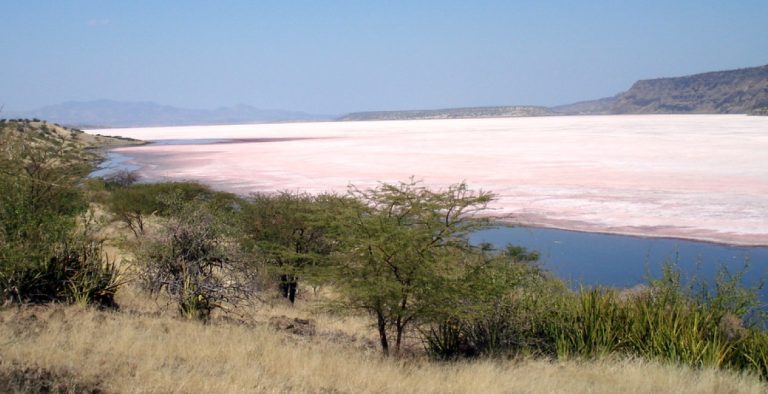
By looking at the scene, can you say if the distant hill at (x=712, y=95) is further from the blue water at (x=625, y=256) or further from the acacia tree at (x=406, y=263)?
the acacia tree at (x=406, y=263)

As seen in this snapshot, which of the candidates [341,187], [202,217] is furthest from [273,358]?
[341,187]

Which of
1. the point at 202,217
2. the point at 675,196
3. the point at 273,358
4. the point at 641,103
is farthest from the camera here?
the point at 641,103

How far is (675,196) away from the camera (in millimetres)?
26219

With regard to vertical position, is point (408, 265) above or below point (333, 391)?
above

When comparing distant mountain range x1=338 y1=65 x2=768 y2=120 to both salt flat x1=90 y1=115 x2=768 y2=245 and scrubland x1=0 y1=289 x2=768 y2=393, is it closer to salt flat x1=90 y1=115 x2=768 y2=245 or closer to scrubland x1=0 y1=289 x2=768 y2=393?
salt flat x1=90 y1=115 x2=768 y2=245

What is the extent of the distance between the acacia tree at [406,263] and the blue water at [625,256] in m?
6.84

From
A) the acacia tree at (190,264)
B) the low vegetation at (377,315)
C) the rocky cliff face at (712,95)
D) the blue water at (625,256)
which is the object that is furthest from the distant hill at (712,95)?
the acacia tree at (190,264)

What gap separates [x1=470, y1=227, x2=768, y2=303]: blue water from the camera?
655 inches

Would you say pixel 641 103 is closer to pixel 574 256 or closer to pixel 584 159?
pixel 584 159

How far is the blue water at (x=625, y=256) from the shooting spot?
16641 mm

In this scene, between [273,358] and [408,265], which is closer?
[273,358]

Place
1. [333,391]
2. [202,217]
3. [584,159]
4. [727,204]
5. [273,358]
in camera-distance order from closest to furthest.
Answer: [333,391] → [273,358] → [202,217] → [727,204] → [584,159]

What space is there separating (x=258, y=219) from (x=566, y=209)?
1273 centimetres

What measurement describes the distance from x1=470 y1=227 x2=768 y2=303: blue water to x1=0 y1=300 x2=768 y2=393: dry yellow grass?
783 cm
